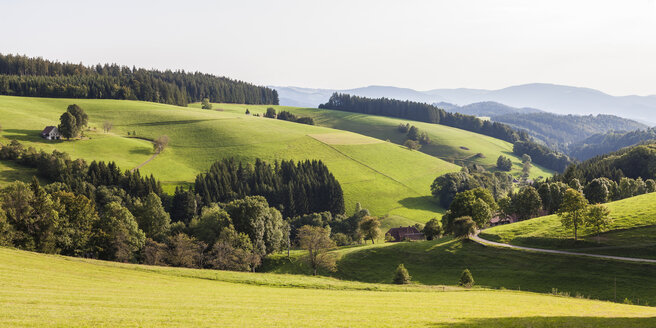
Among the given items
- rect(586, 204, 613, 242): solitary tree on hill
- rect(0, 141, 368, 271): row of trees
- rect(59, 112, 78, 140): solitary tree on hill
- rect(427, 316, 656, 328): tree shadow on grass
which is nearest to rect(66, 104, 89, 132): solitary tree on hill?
rect(59, 112, 78, 140): solitary tree on hill

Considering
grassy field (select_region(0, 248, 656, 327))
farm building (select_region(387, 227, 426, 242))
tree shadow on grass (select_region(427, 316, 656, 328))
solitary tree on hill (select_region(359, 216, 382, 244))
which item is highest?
tree shadow on grass (select_region(427, 316, 656, 328))

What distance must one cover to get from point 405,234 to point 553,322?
8748 cm

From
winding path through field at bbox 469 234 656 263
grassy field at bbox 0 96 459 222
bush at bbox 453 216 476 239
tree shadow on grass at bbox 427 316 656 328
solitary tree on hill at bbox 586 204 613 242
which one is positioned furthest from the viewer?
grassy field at bbox 0 96 459 222

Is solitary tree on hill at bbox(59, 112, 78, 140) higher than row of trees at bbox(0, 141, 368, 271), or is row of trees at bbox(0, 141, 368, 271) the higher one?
solitary tree on hill at bbox(59, 112, 78, 140)

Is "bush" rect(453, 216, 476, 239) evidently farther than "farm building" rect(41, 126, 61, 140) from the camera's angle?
No

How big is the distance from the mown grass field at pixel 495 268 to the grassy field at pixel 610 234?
18.4ft

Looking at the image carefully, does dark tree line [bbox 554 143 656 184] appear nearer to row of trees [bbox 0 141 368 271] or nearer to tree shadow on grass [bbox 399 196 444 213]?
tree shadow on grass [bbox 399 196 444 213]

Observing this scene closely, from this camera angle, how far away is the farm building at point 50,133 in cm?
14188

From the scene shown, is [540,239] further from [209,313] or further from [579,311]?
[209,313]

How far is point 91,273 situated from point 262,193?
97.8 metres

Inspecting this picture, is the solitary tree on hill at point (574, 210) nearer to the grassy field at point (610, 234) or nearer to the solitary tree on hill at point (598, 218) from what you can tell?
the solitary tree on hill at point (598, 218)

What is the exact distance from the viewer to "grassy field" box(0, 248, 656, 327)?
73.9 feet

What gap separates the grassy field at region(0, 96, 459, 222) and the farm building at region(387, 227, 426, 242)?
58.7 ft

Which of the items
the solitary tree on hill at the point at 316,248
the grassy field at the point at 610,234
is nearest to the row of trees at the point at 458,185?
the grassy field at the point at 610,234
